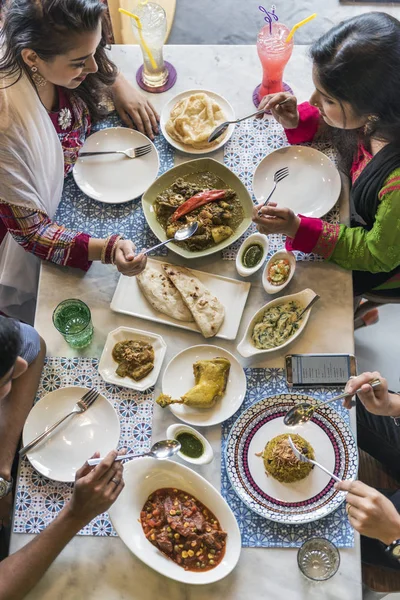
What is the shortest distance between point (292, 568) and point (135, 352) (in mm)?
850

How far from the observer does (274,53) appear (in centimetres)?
245

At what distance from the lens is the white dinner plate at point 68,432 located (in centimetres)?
202

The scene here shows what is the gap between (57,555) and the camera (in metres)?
1.86

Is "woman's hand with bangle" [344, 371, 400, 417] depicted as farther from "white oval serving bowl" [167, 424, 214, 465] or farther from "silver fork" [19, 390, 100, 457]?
"silver fork" [19, 390, 100, 457]

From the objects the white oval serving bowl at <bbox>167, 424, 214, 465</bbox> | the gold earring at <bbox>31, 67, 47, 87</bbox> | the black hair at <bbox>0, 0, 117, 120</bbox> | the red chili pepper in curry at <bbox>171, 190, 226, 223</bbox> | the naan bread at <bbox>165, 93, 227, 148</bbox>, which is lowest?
the white oval serving bowl at <bbox>167, 424, 214, 465</bbox>

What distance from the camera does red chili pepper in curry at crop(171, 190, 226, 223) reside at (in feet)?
7.69

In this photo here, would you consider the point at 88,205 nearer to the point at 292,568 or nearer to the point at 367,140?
the point at 367,140

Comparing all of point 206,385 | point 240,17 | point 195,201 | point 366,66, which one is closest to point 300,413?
point 206,385

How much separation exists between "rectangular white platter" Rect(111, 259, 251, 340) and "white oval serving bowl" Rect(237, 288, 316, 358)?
0.17 ft

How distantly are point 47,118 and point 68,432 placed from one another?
113 centimetres

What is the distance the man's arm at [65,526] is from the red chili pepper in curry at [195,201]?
3.11 ft

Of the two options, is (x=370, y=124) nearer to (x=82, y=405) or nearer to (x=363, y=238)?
(x=363, y=238)

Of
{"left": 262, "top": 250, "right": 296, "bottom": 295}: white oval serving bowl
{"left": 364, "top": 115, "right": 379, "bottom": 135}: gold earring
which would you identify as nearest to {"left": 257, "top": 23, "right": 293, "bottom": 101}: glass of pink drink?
{"left": 364, "top": 115, "right": 379, "bottom": 135}: gold earring

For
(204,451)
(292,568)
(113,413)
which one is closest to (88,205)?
(113,413)
